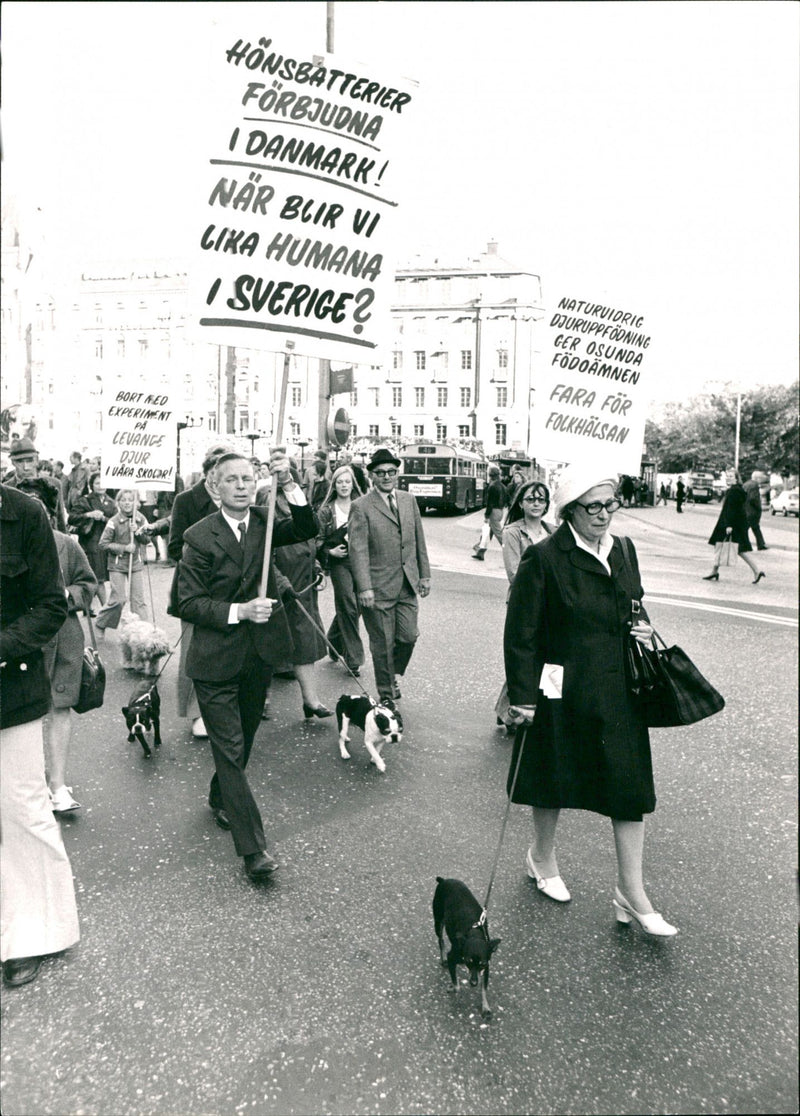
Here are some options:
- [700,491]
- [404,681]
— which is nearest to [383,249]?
[404,681]

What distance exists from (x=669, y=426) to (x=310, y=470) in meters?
78.2

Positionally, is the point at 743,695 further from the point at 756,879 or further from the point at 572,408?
the point at 756,879

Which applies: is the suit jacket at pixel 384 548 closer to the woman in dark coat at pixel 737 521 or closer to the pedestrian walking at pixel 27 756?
the pedestrian walking at pixel 27 756

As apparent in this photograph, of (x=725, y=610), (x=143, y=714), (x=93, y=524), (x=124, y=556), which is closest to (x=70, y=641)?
(x=143, y=714)

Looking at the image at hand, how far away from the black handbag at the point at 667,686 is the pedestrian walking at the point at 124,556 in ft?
21.8

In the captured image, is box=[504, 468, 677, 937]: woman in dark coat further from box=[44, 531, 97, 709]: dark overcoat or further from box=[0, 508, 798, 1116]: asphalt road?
box=[44, 531, 97, 709]: dark overcoat

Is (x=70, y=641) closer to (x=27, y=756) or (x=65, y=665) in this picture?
Result: (x=65, y=665)

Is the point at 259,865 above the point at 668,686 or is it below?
below

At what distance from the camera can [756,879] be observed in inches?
172

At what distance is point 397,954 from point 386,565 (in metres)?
3.64

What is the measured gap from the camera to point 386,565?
7.00 meters

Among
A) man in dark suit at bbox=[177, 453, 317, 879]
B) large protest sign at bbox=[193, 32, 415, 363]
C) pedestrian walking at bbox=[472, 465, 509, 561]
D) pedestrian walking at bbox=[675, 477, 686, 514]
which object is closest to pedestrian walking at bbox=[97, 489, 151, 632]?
man in dark suit at bbox=[177, 453, 317, 879]

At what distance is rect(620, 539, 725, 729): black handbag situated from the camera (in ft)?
12.3

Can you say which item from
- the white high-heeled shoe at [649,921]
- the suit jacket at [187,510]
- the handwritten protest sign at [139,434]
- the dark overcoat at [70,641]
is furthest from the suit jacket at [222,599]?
the handwritten protest sign at [139,434]
